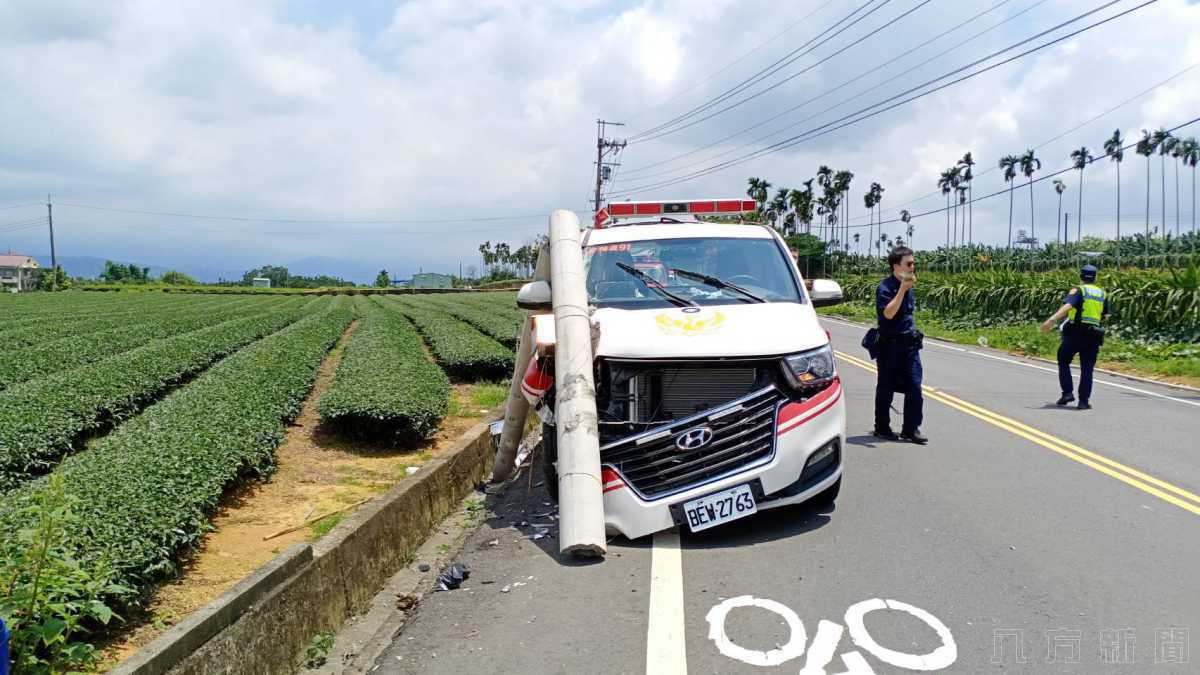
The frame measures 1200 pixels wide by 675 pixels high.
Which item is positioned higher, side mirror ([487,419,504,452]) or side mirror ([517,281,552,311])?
side mirror ([517,281,552,311])

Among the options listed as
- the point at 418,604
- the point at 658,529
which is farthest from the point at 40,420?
the point at 658,529

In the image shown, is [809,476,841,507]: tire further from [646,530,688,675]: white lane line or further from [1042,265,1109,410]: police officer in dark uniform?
[1042,265,1109,410]: police officer in dark uniform

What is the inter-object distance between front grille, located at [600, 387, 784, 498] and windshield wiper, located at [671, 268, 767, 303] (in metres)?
1.36

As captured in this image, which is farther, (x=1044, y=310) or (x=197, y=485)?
(x=1044, y=310)

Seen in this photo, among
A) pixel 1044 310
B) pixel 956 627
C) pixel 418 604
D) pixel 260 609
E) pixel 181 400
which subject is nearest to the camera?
pixel 260 609

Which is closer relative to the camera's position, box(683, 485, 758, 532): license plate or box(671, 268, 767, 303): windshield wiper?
box(683, 485, 758, 532): license plate

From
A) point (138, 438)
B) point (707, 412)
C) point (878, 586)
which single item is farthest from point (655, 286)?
point (138, 438)

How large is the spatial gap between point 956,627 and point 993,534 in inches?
65.8

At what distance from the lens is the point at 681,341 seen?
5617mm

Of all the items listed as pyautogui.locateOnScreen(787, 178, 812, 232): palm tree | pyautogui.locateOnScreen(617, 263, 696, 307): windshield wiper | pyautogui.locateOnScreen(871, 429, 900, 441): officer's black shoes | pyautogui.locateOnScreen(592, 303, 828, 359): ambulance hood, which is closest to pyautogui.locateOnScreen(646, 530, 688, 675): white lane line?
pyautogui.locateOnScreen(592, 303, 828, 359): ambulance hood

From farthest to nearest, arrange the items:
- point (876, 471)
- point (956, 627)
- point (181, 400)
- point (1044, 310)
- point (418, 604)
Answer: point (1044, 310)
point (181, 400)
point (876, 471)
point (418, 604)
point (956, 627)

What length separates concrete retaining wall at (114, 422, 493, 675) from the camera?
3.32 metres

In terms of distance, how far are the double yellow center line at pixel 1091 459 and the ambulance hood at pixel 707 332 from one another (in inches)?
118

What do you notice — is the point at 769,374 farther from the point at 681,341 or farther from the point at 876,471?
the point at 876,471
